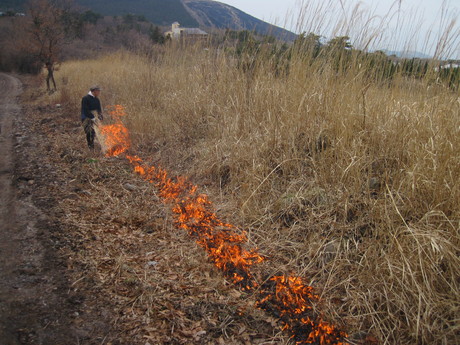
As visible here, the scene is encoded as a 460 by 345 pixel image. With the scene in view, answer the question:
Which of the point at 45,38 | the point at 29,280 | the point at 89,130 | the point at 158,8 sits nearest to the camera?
the point at 29,280

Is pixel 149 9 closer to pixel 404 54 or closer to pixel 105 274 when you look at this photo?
pixel 404 54

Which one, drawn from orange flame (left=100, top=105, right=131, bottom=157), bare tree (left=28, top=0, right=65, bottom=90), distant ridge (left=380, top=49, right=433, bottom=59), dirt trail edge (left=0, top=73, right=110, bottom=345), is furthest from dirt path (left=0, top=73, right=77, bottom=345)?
bare tree (left=28, top=0, right=65, bottom=90)

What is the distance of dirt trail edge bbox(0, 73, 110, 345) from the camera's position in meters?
2.14

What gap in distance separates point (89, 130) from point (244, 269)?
525 centimetres

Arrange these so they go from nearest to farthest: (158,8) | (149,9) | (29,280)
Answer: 1. (29,280)
2. (149,9)
3. (158,8)

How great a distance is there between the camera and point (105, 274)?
2771 millimetres

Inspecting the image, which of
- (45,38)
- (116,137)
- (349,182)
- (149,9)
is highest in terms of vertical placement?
(149,9)

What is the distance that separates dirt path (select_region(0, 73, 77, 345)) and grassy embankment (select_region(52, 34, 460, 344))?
5.63ft

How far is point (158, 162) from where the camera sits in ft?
18.3

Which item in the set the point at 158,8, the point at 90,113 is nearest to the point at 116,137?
the point at 90,113

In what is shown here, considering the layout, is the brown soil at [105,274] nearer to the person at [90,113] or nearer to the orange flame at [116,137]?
the orange flame at [116,137]

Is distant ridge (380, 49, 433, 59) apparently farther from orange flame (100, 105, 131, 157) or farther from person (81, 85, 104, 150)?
person (81, 85, 104, 150)

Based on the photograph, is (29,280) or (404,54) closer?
(29,280)

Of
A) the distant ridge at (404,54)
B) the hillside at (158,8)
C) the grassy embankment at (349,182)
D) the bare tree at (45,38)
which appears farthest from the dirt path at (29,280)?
the hillside at (158,8)
